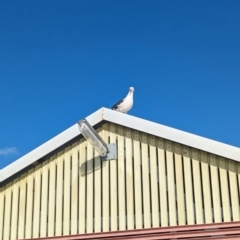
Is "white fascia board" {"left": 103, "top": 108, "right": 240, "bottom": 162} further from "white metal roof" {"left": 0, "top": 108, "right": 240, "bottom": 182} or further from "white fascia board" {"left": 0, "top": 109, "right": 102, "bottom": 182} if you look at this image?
"white fascia board" {"left": 0, "top": 109, "right": 102, "bottom": 182}

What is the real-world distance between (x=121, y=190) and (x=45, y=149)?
5.71 ft

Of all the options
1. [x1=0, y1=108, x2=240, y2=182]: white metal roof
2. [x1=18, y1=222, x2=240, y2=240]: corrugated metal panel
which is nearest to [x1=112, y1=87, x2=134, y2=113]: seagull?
[x1=0, y1=108, x2=240, y2=182]: white metal roof

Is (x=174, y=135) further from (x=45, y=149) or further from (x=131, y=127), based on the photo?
(x=45, y=149)

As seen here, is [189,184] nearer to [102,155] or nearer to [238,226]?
[238,226]

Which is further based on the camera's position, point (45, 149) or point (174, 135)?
point (45, 149)

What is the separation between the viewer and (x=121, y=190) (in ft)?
30.4

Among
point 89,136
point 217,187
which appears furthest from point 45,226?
point 217,187

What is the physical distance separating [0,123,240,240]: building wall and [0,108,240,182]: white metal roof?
0.54 ft

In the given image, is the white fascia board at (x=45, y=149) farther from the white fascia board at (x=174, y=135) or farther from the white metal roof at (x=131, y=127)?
the white fascia board at (x=174, y=135)

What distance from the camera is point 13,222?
994 cm

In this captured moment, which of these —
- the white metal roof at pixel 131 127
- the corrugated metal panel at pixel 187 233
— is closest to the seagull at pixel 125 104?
the white metal roof at pixel 131 127

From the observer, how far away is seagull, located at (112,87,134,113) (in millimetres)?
10383

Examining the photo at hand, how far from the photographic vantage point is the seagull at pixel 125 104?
10.4 meters

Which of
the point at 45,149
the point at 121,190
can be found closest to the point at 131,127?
the point at 121,190
